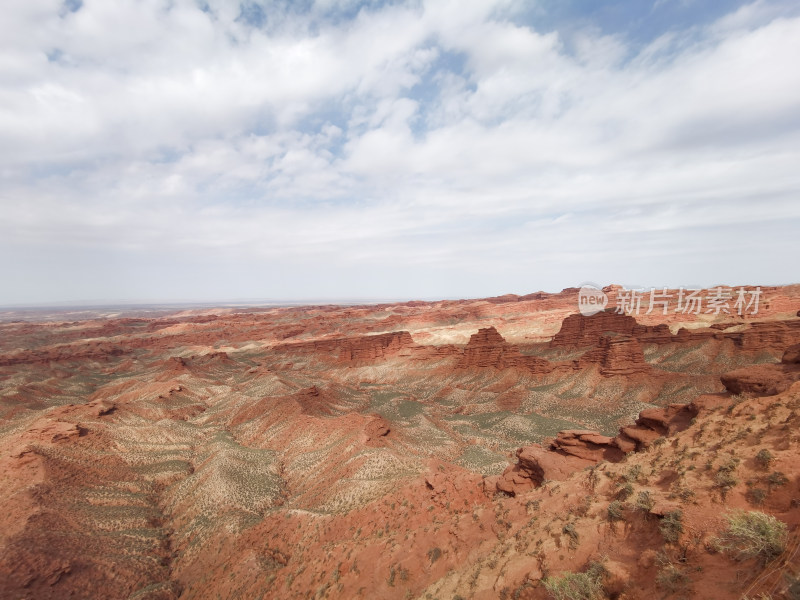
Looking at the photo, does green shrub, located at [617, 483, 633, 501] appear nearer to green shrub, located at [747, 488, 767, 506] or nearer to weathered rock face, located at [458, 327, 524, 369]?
green shrub, located at [747, 488, 767, 506]

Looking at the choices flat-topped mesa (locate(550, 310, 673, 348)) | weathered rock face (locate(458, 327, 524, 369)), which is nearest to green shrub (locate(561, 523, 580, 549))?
weathered rock face (locate(458, 327, 524, 369))

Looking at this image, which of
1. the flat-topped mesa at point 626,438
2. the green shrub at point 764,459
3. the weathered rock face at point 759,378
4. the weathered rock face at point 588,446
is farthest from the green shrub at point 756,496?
the weathered rock face at point 588,446

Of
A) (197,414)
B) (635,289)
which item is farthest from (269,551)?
(635,289)

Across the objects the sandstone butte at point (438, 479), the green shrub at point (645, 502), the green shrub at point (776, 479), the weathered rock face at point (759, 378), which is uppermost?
the weathered rock face at point (759, 378)

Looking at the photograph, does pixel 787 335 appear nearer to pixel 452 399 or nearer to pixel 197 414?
pixel 452 399

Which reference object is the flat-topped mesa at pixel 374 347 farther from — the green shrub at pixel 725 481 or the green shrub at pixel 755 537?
the green shrub at pixel 755 537

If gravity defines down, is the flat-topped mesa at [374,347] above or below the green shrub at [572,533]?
below

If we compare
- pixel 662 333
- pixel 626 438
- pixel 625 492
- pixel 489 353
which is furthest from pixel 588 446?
pixel 662 333

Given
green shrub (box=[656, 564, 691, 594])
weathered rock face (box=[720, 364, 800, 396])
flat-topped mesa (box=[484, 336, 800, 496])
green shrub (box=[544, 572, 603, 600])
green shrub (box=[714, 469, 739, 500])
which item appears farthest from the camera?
flat-topped mesa (box=[484, 336, 800, 496])
